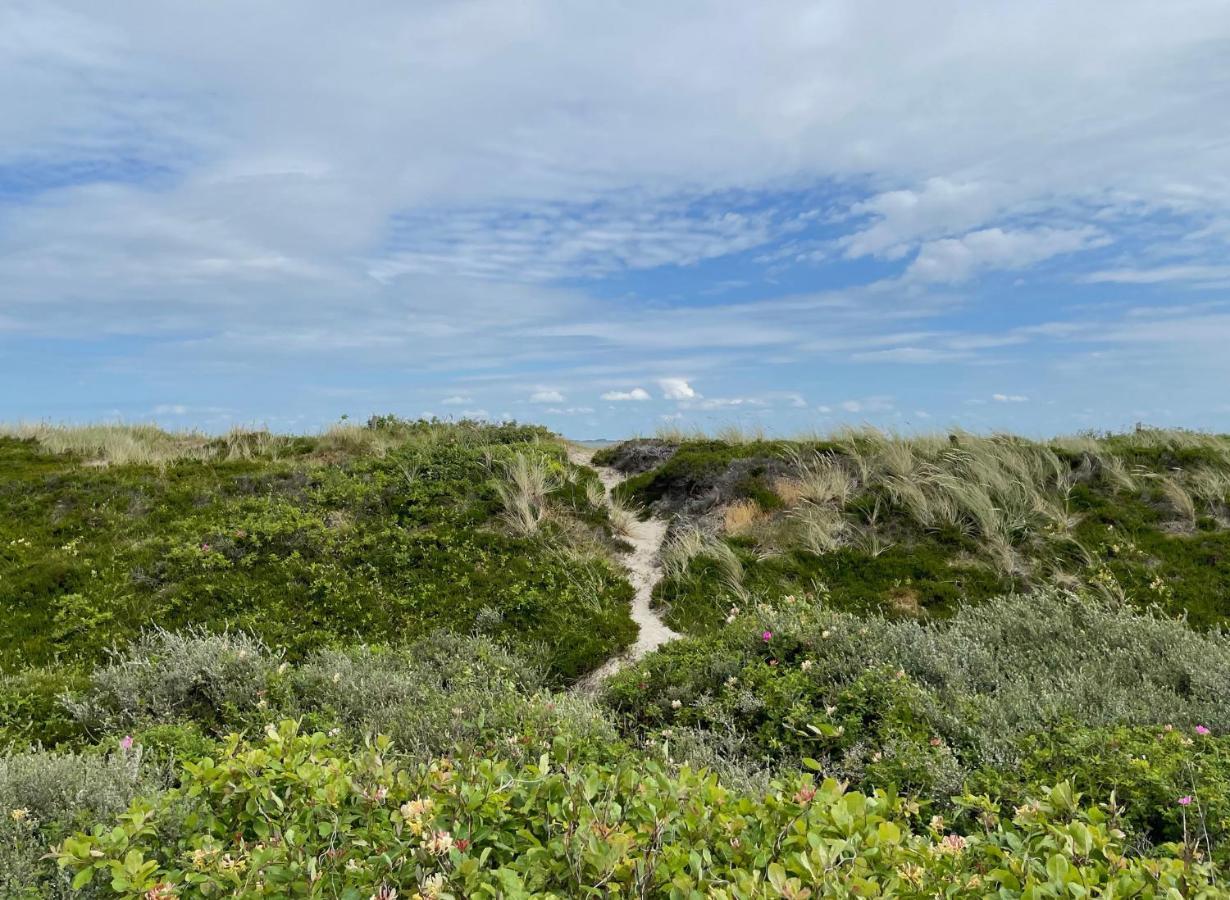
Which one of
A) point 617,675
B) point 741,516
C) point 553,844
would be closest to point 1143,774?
point 553,844

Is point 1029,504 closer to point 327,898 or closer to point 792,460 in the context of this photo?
point 792,460

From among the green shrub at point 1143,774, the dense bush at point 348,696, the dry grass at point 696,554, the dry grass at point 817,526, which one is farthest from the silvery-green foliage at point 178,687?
the dry grass at point 817,526

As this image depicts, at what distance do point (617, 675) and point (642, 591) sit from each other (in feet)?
11.4

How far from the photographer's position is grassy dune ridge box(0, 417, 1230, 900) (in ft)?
10.3

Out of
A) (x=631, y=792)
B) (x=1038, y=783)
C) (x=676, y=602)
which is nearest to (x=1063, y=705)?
(x=1038, y=783)

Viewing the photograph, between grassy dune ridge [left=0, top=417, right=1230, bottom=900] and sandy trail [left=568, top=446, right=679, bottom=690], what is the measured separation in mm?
214

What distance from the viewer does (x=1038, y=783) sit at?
486 centimetres

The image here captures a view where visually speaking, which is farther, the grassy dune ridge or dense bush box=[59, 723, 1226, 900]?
the grassy dune ridge

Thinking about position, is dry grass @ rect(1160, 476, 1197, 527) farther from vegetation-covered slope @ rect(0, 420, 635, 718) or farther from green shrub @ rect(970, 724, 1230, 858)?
vegetation-covered slope @ rect(0, 420, 635, 718)

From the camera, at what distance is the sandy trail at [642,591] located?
29.4ft

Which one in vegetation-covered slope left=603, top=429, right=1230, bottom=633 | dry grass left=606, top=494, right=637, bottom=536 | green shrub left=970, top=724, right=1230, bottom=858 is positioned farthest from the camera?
dry grass left=606, top=494, right=637, bottom=536

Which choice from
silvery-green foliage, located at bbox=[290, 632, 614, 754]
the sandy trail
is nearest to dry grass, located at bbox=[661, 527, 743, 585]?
the sandy trail

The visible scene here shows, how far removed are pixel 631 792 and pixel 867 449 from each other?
12.3 meters

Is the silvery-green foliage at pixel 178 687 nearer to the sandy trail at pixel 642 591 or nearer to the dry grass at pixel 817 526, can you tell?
the sandy trail at pixel 642 591
